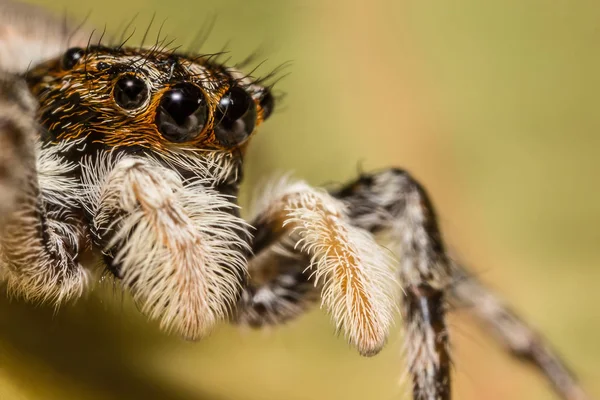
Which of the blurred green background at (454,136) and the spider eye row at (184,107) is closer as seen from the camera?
the spider eye row at (184,107)

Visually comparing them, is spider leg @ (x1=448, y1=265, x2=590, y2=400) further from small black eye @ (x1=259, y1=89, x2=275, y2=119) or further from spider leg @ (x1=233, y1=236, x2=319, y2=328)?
small black eye @ (x1=259, y1=89, x2=275, y2=119)

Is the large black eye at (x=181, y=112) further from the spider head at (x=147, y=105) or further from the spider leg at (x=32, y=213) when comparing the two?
the spider leg at (x=32, y=213)

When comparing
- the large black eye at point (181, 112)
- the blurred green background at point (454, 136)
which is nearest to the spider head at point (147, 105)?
the large black eye at point (181, 112)

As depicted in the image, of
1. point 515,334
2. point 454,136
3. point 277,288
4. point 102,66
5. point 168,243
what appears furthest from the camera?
point 454,136

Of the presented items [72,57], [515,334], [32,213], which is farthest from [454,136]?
[32,213]

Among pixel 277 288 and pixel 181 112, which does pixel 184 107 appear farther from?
pixel 277 288

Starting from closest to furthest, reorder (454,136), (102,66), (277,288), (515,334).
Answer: (102,66), (277,288), (515,334), (454,136)

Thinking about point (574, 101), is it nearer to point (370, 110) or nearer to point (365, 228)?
point (370, 110)
